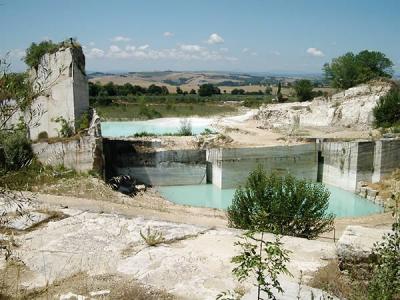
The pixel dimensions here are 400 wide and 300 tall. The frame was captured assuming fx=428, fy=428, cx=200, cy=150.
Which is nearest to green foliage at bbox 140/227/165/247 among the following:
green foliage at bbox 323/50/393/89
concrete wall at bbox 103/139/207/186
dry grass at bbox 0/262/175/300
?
dry grass at bbox 0/262/175/300

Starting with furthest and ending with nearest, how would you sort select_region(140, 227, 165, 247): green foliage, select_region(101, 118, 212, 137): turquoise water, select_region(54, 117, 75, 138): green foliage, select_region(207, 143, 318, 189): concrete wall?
select_region(101, 118, 212, 137): turquoise water < select_region(207, 143, 318, 189): concrete wall < select_region(54, 117, 75, 138): green foliage < select_region(140, 227, 165, 247): green foliage

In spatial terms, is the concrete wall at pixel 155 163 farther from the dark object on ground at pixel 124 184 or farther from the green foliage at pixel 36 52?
the green foliage at pixel 36 52

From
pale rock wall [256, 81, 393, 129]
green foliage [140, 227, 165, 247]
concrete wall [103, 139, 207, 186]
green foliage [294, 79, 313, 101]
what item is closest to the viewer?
green foliage [140, 227, 165, 247]

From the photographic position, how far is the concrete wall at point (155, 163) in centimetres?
2106

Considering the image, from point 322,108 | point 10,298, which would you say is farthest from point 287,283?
point 322,108

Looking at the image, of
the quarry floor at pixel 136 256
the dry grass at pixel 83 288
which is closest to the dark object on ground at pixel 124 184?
the quarry floor at pixel 136 256

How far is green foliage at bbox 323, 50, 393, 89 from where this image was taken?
4625 centimetres

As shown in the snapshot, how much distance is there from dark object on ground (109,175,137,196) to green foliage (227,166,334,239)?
783 centimetres

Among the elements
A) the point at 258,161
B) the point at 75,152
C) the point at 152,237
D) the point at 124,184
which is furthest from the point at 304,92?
the point at 152,237

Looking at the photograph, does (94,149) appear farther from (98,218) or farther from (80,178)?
(98,218)

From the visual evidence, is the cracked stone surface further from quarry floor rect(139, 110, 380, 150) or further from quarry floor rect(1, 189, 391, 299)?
quarry floor rect(139, 110, 380, 150)

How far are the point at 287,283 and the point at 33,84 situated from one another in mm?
3595

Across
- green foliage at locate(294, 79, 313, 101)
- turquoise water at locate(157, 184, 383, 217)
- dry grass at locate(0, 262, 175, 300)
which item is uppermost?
green foliage at locate(294, 79, 313, 101)

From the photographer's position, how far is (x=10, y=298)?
5.00 m
